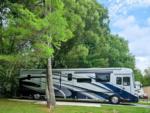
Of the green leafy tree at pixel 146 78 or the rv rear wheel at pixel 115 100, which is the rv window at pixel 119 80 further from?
the green leafy tree at pixel 146 78

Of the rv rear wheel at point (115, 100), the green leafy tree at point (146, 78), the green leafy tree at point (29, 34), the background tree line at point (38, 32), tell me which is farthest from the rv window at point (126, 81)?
the green leafy tree at point (146, 78)

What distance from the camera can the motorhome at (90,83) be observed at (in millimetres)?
32500

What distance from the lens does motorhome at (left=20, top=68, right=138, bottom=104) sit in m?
32.5

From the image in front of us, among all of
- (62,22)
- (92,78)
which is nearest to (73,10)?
(92,78)

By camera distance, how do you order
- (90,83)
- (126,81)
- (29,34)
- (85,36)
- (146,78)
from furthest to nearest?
(146,78)
(85,36)
(90,83)
(126,81)
(29,34)

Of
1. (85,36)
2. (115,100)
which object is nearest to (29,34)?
(115,100)

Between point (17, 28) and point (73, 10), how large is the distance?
965 cm

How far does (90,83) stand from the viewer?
33562 mm

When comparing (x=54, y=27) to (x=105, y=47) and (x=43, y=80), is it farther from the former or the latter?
(x=105, y=47)

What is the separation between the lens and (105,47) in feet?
141

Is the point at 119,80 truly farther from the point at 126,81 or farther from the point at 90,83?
the point at 90,83

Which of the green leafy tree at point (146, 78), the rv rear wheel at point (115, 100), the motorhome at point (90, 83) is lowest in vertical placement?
the rv rear wheel at point (115, 100)

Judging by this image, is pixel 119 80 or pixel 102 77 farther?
pixel 102 77

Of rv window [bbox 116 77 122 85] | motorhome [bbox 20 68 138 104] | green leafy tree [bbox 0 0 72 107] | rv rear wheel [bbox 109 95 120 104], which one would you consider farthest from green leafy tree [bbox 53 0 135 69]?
green leafy tree [bbox 0 0 72 107]
